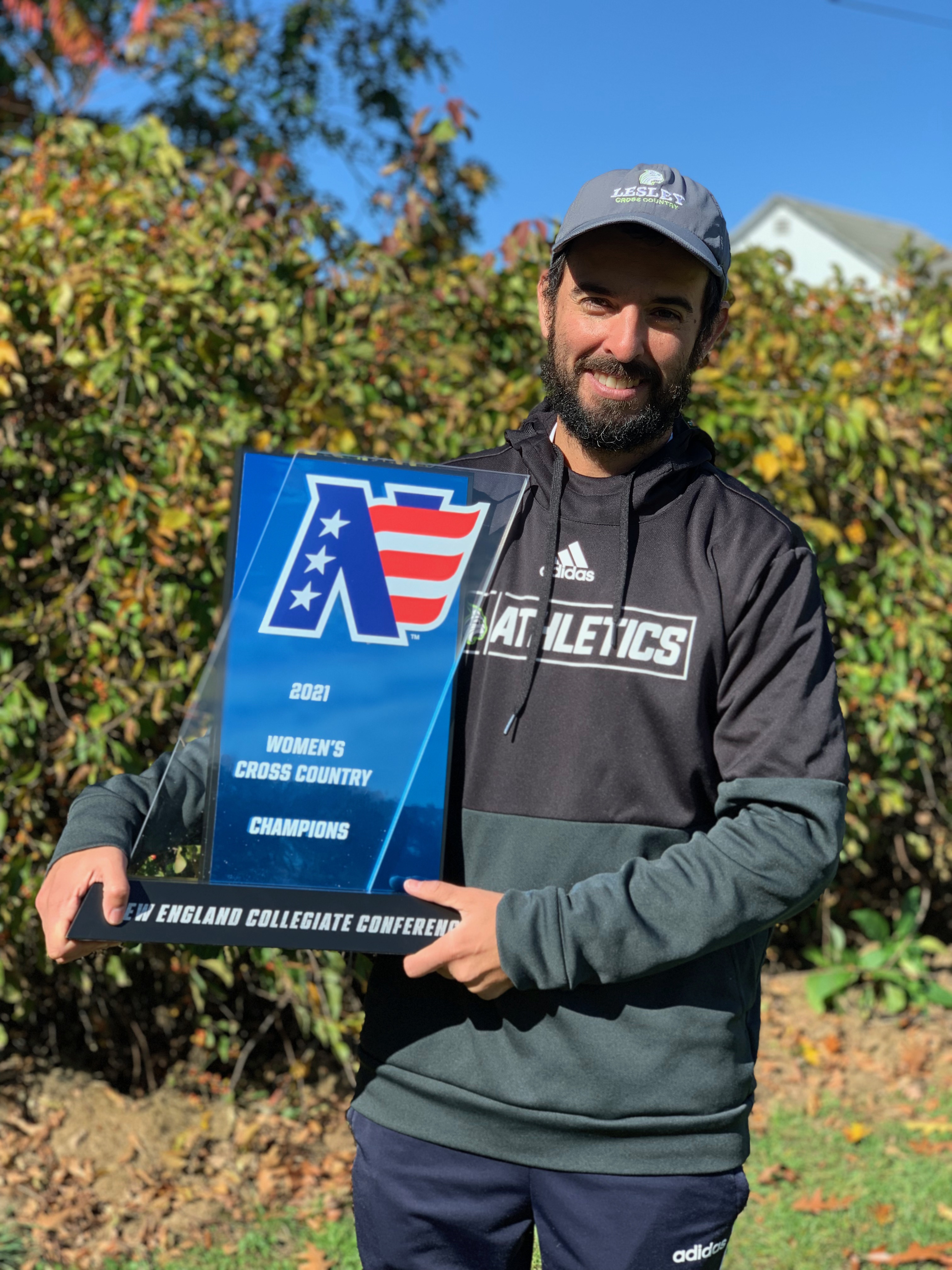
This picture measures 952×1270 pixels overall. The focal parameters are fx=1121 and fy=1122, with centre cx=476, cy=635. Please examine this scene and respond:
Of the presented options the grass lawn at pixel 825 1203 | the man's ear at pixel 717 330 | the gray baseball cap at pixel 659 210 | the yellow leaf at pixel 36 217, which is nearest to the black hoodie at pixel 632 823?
the man's ear at pixel 717 330

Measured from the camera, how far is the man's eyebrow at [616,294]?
171 centimetres

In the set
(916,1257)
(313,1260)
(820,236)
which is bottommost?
(313,1260)

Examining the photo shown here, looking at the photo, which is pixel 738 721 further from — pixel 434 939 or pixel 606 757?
pixel 434 939

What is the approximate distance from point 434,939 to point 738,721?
52 centimetres

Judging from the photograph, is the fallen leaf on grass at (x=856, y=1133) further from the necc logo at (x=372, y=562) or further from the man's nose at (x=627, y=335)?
the man's nose at (x=627, y=335)

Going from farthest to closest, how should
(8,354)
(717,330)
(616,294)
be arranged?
1. (8,354)
2. (717,330)
3. (616,294)

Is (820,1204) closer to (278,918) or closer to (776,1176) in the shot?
(776,1176)

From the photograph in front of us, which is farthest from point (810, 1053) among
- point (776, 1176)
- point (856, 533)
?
point (856, 533)

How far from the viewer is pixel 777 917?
154 cm

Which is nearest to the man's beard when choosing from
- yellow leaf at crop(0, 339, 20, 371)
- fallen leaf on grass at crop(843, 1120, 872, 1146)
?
yellow leaf at crop(0, 339, 20, 371)

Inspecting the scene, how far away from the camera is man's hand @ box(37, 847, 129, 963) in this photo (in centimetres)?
150

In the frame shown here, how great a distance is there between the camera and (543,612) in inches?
66.4

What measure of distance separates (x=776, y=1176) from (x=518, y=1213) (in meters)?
2.49

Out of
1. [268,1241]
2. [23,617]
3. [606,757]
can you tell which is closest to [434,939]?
[606,757]
